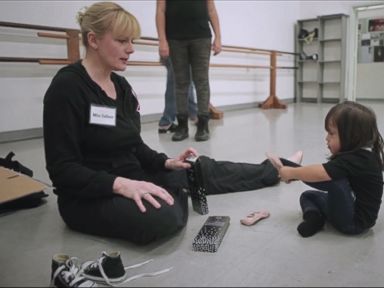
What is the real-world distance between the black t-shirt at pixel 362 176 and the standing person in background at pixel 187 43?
5.78ft

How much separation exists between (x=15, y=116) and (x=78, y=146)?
7.21 feet

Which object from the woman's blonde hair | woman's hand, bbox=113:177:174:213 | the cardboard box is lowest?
the cardboard box

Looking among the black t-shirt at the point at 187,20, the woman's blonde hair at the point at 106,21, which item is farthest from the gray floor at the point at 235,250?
the black t-shirt at the point at 187,20

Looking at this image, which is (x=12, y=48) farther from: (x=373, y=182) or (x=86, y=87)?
(x=373, y=182)

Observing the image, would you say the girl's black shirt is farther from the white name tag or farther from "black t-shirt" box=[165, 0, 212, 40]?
"black t-shirt" box=[165, 0, 212, 40]

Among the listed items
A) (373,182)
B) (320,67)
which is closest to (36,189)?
(373,182)

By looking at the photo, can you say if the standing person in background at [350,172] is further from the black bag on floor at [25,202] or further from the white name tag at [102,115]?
the black bag on floor at [25,202]

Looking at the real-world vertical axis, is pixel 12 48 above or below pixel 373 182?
above

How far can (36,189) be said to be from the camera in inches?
58.1

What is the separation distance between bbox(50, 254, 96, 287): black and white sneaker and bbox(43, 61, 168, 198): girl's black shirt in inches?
9.3

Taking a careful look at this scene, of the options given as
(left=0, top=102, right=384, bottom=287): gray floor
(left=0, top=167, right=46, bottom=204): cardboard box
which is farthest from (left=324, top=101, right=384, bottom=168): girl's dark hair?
(left=0, top=167, right=46, bottom=204): cardboard box

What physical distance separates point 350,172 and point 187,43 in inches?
76.1

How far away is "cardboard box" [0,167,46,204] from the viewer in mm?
1413

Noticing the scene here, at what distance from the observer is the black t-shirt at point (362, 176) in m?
1.10
